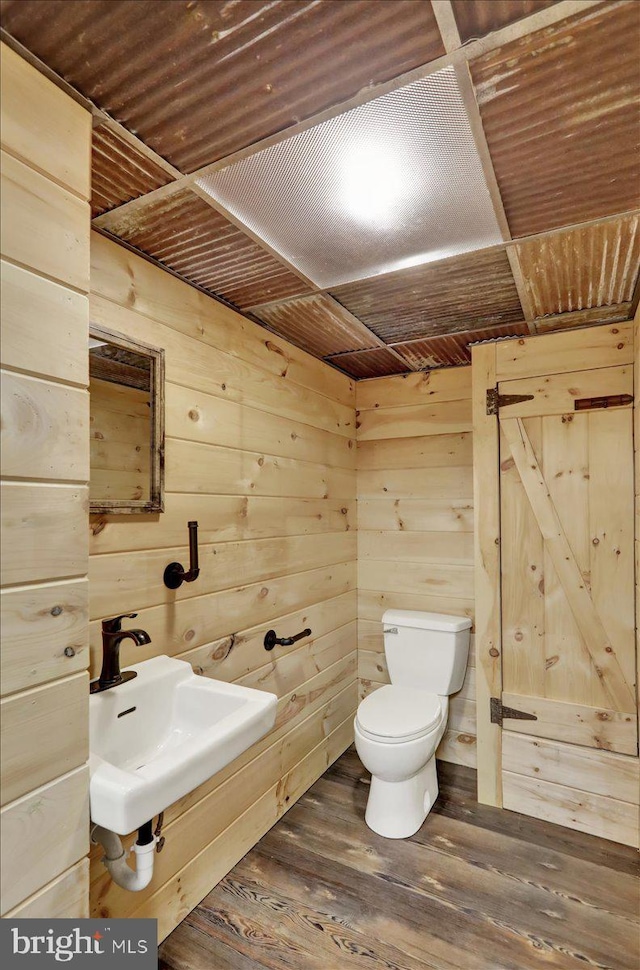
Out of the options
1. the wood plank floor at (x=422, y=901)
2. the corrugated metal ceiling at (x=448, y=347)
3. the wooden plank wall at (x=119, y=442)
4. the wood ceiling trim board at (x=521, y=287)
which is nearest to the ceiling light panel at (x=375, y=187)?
the wood ceiling trim board at (x=521, y=287)

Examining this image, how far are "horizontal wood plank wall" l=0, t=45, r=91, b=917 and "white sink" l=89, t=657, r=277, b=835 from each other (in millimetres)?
96

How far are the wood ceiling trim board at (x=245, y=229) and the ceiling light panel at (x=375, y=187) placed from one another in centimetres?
2

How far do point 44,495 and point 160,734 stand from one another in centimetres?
95

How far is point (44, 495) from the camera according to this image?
0.99 metres

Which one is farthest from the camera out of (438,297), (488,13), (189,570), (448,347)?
(448,347)

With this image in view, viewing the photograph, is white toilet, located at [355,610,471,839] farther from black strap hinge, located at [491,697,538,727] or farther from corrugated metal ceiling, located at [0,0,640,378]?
corrugated metal ceiling, located at [0,0,640,378]

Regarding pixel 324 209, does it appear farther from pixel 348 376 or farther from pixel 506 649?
pixel 506 649

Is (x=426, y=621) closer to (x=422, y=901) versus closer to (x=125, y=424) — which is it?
(x=422, y=901)

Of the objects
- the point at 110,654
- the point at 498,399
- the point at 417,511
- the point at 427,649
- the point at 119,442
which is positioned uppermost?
the point at 498,399

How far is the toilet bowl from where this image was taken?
6.89ft

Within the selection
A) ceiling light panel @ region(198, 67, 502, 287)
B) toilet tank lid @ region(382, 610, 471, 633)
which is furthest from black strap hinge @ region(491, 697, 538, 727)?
ceiling light panel @ region(198, 67, 502, 287)

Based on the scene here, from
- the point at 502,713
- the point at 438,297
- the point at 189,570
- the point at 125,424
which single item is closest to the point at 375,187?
the point at 438,297

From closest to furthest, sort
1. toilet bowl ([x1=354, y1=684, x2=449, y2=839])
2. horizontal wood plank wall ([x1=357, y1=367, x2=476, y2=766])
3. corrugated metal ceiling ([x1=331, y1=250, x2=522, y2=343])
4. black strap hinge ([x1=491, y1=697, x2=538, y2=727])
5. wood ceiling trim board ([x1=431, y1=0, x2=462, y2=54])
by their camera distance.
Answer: wood ceiling trim board ([x1=431, y1=0, x2=462, y2=54])
corrugated metal ceiling ([x1=331, y1=250, x2=522, y2=343])
toilet bowl ([x1=354, y1=684, x2=449, y2=839])
black strap hinge ([x1=491, y1=697, x2=538, y2=727])
horizontal wood plank wall ([x1=357, y1=367, x2=476, y2=766])

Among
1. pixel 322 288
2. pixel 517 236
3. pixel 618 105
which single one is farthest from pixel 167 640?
pixel 618 105
